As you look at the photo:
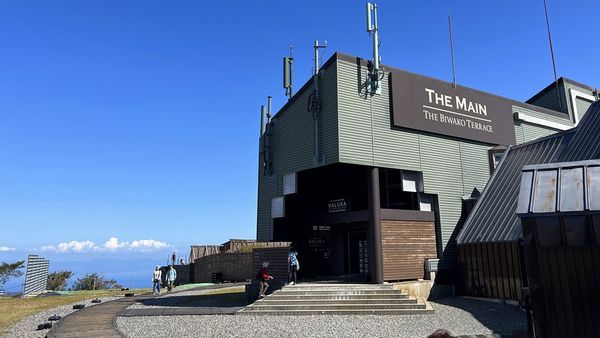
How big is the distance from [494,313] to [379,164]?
7.79 m

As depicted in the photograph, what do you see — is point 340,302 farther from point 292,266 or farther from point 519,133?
point 519,133

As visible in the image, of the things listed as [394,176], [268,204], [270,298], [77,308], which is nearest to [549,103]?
[394,176]

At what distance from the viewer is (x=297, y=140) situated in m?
21.4

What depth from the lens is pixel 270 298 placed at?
57.0 ft

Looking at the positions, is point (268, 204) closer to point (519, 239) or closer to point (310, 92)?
point (310, 92)

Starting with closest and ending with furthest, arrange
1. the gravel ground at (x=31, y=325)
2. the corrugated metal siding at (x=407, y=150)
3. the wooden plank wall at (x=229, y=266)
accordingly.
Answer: the gravel ground at (x=31, y=325)
the corrugated metal siding at (x=407, y=150)
the wooden plank wall at (x=229, y=266)

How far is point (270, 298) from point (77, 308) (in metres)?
9.19

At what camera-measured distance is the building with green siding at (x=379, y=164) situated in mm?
19594

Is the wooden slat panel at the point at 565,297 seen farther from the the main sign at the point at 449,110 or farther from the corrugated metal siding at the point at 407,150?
the the main sign at the point at 449,110

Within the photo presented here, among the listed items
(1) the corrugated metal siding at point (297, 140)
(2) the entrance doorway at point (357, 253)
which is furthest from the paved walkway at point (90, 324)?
(2) the entrance doorway at point (357, 253)

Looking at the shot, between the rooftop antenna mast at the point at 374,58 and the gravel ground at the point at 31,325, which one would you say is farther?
the rooftop antenna mast at the point at 374,58

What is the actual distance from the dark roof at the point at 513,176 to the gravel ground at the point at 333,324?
3.63 m

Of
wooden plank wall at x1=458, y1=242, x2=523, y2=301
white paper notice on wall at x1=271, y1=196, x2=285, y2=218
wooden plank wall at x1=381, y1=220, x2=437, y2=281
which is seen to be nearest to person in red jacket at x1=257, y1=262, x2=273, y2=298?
white paper notice on wall at x1=271, y1=196, x2=285, y2=218

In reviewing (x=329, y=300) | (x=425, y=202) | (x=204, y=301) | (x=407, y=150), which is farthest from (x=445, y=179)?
(x=204, y=301)
